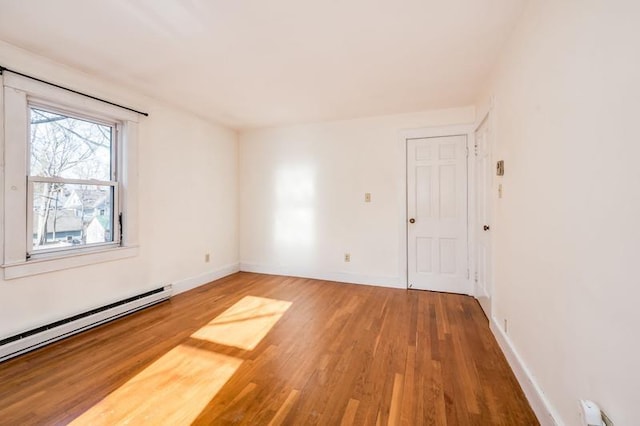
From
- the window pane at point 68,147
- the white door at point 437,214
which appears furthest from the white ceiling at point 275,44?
the white door at point 437,214

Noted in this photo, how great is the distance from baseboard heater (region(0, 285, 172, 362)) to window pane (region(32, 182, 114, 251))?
69cm

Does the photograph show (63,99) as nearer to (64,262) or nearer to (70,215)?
(70,215)

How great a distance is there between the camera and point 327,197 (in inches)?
167

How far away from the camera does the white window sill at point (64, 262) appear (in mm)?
2199

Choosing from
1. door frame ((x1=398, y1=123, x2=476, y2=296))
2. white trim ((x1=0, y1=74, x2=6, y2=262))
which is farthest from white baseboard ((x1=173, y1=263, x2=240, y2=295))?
door frame ((x1=398, y1=123, x2=476, y2=296))

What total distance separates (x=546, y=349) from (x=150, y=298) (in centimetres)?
360

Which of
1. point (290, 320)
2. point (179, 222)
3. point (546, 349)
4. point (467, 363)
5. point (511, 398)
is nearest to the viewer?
point (546, 349)

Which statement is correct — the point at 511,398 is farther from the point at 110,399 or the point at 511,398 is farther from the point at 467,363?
the point at 110,399

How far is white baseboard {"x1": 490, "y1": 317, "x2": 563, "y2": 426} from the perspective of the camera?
4.55ft

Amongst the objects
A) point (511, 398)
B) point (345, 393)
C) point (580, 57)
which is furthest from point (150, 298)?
point (580, 57)

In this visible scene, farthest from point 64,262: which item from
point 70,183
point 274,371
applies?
point 274,371

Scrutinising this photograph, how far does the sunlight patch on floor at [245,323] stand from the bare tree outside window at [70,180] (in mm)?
1554

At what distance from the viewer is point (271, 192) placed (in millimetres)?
4625

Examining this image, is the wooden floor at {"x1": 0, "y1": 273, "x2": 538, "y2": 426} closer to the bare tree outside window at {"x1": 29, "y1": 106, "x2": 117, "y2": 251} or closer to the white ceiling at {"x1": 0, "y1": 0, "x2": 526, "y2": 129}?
the bare tree outside window at {"x1": 29, "y1": 106, "x2": 117, "y2": 251}
